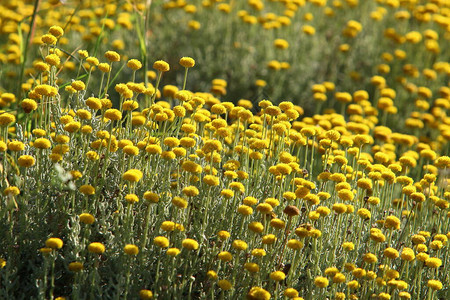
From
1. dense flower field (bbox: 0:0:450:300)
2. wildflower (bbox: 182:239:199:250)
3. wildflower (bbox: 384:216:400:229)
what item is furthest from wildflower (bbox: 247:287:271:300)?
wildflower (bbox: 384:216:400:229)

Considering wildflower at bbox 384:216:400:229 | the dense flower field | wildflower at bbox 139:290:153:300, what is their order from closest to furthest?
wildflower at bbox 139:290:153:300
the dense flower field
wildflower at bbox 384:216:400:229

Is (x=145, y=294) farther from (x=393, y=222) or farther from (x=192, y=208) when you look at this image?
(x=393, y=222)

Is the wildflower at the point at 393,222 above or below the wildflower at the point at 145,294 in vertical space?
above

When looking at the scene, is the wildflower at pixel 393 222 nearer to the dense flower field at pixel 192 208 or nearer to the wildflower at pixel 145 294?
the dense flower field at pixel 192 208

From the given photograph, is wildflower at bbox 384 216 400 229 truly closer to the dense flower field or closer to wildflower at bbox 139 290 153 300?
the dense flower field

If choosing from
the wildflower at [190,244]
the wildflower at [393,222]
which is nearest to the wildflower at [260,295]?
the wildflower at [190,244]

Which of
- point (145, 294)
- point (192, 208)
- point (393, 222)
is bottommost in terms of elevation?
point (145, 294)

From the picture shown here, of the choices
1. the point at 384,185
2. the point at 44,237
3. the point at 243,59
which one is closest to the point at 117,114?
the point at 44,237

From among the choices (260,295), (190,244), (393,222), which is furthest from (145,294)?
(393,222)

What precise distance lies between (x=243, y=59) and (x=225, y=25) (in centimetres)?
52

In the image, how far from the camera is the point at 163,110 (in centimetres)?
321

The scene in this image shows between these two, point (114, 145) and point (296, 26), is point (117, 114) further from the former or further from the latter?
point (296, 26)

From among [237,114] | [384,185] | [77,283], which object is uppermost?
[237,114]

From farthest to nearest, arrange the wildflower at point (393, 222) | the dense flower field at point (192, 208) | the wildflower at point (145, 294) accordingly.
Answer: the wildflower at point (393, 222), the dense flower field at point (192, 208), the wildflower at point (145, 294)
